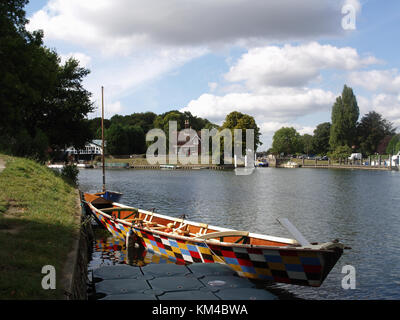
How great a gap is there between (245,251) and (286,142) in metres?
135

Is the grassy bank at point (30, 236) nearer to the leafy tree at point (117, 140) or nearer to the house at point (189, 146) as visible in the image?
the house at point (189, 146)

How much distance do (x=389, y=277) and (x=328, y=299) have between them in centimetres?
341

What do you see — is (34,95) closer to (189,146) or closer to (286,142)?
(189,146)

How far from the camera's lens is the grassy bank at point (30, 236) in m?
6.68

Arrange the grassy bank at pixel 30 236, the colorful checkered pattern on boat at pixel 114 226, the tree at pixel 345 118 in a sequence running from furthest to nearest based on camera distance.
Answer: the tree at pixel 345 118 → the colorful checkered pattern on boat at pixel 114 226 → the grassy bank at pixel 30 236

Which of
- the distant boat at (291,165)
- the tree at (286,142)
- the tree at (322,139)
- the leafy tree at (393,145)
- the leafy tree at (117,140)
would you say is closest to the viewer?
the leafy tree at (393,145)

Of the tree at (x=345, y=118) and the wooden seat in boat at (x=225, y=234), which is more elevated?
the tree at (x=345, y=118)

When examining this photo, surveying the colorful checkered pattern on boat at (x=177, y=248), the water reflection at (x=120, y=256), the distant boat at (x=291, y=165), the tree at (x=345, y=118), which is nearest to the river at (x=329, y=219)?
the colorful checkered pattern on boat at (x=177, y=248)

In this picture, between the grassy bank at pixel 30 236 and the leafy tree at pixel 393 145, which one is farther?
the leafy tree at pixel 393 145

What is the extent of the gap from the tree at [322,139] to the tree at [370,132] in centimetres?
2045

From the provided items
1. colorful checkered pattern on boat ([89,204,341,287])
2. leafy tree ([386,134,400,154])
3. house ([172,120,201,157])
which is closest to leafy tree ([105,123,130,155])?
house ([172,120,201,157])

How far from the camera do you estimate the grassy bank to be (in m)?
6.68

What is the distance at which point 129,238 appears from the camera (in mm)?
15414
